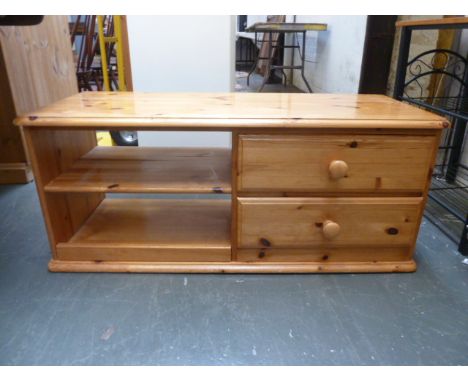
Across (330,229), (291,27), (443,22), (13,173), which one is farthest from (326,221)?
(291,27)

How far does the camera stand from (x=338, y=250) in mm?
1162

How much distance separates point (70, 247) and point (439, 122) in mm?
1156

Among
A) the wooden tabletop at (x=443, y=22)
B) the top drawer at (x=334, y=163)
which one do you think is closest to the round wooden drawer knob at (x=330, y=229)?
the top drawer at (x=334, y=163)

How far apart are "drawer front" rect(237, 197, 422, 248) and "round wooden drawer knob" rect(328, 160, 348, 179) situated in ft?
0.31

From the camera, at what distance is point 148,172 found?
1.17 metres

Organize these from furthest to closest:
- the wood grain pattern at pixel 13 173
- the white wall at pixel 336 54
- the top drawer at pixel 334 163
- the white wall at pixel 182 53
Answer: the white wall at pixel 336 54 < the wood grain pattern at pixel 13 173 < the white wall at pixel 182 53 < the top drawer at pixel 334 163

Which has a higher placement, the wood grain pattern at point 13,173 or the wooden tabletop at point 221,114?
the wooden tabletop at point 221,114

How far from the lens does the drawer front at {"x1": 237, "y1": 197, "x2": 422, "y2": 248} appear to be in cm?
107

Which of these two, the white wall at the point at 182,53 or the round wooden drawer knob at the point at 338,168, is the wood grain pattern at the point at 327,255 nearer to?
the round wooden drawer knob at the point at 338,168

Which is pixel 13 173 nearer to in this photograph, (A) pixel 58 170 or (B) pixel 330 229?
(A) pixel 58 170

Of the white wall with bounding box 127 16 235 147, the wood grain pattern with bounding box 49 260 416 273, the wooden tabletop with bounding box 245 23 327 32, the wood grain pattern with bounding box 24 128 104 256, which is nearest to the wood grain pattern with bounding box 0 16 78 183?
the white wall with bounding box 127 16 235 147

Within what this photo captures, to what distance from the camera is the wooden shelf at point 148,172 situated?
1065 mm

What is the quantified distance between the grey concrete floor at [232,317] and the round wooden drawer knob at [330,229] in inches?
6.6

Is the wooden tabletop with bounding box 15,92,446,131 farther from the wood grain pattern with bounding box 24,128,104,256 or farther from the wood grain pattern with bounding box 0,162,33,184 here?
the wood grain pattern with bounding box 0,162,33,184
